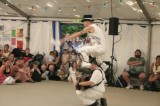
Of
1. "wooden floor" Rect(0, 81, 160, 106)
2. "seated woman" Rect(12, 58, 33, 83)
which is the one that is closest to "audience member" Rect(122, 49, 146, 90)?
"wooden floor" Rect(0, 81, 160, 106)

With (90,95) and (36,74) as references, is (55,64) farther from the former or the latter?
(90,95)

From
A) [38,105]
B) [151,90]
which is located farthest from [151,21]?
[38,105]

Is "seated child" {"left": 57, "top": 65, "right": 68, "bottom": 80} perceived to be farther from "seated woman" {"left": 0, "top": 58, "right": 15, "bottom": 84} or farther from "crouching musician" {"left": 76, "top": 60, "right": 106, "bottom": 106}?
"crouching musician" {"left": 76, "top": 60, "right": 106, "bottom": 106}

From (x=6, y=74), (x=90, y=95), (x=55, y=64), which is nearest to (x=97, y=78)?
(x=90, y=95)

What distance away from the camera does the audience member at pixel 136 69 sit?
8648mm

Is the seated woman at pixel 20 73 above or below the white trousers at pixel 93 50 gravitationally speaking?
below

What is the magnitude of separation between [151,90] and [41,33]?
4367 millimetres

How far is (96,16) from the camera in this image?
947cm

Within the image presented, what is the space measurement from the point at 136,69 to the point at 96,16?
208 cm

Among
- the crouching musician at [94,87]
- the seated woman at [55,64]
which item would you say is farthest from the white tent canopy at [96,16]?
the crouching musician at [94,87]

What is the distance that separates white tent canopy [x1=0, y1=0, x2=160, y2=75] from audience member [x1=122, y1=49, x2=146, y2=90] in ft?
1.21

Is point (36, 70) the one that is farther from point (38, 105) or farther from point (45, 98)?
point (38, 105)

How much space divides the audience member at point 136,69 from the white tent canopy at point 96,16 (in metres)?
0.37

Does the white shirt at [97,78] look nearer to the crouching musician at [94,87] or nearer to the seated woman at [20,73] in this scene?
the crouching musician at [94,87]
